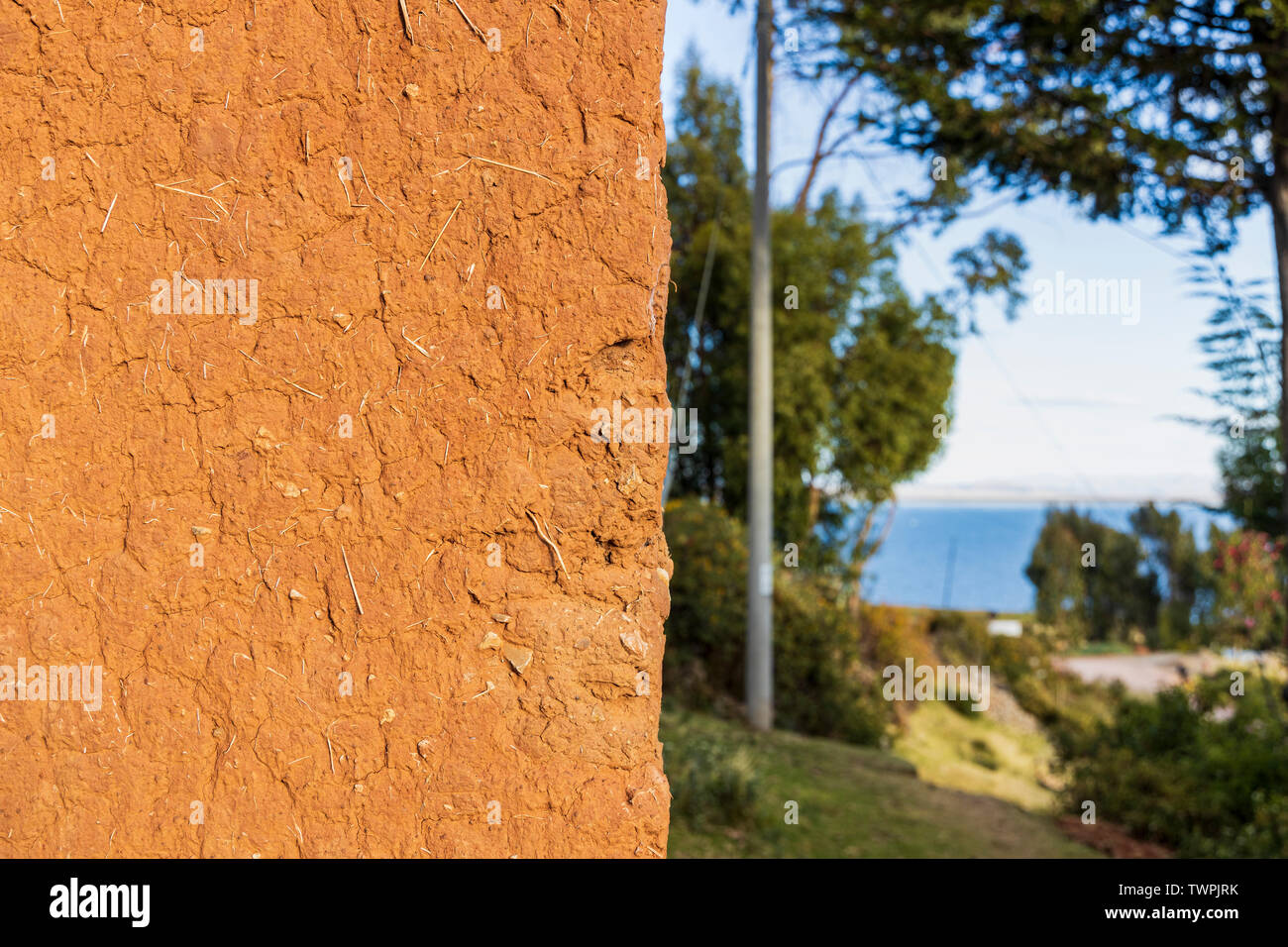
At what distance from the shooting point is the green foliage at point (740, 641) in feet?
34.5

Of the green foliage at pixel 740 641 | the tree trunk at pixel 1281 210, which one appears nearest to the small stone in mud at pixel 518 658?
the tree trunk at pixel 1281 210

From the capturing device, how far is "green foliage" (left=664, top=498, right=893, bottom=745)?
1052 cm

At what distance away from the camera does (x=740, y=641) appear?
34.9 feet

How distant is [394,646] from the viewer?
8.06 ft

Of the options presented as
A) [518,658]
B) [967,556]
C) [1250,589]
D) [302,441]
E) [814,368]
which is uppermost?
[814,368]

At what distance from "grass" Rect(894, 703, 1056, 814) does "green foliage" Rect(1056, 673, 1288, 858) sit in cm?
185

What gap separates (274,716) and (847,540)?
14420 mm

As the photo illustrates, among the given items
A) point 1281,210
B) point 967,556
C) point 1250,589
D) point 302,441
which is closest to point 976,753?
point 1250,589

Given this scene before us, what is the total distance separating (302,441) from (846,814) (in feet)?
19.4

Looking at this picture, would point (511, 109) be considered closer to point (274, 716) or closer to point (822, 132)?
point (274, 716)

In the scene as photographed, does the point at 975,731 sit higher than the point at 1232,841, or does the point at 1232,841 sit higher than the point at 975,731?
the point at 1232,841

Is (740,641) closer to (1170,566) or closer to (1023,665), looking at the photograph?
(1023,665)

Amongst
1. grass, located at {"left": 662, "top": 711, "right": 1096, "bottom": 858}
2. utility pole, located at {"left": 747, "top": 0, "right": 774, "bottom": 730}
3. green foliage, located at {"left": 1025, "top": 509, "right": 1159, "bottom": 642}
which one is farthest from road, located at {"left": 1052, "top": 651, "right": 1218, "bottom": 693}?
utility pole, located at {"left": 747, "top": 0, "right": 774, "bottom": 730}
